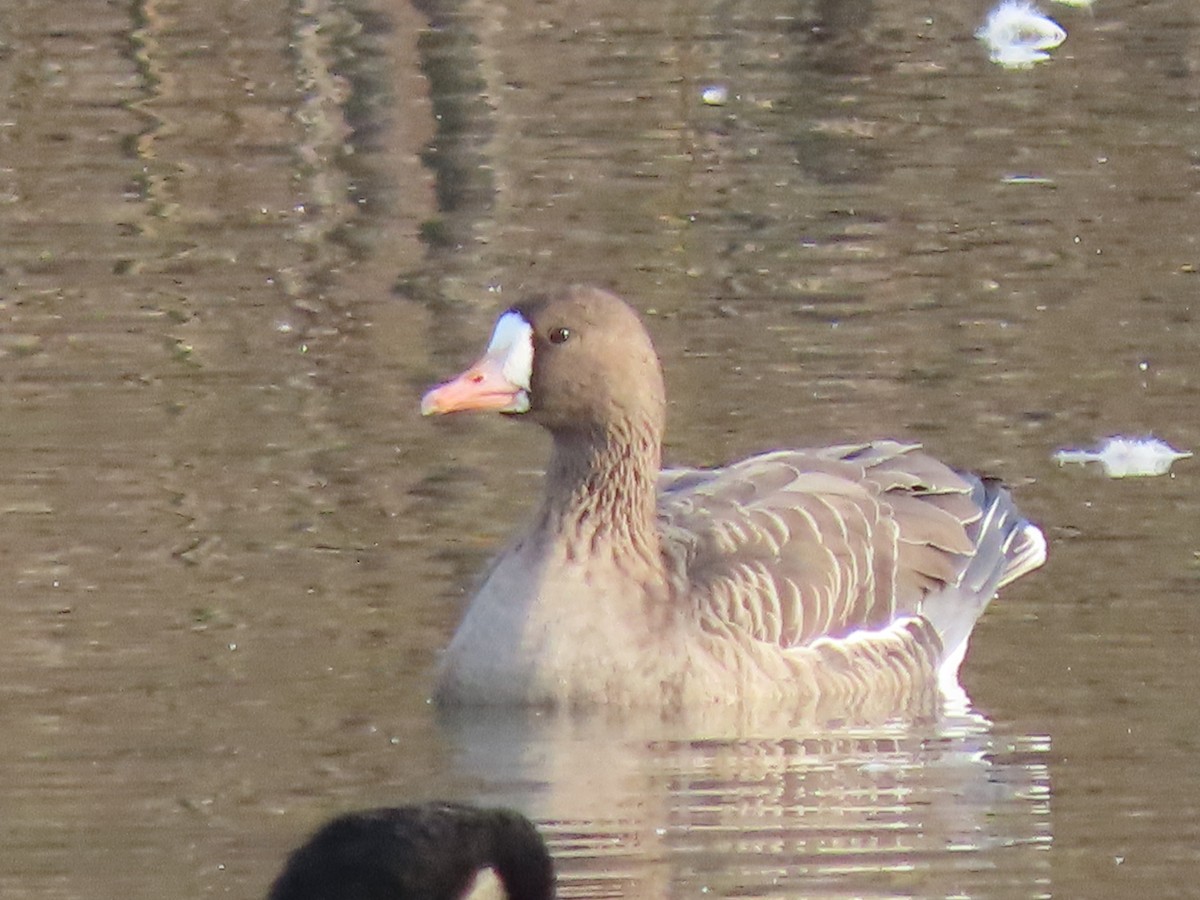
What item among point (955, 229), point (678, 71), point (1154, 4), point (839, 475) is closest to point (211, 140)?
point (678, 71)

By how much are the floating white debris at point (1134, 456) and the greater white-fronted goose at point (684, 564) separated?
3.30ft

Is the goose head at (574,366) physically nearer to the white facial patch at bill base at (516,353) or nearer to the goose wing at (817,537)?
the white facial patch at bill base at (516,353)

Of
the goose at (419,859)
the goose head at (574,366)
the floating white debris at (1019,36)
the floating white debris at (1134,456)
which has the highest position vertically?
the goose at (419,859)

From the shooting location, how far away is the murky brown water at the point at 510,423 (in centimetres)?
966

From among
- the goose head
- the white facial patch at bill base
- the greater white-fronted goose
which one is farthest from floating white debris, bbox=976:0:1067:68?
the white facial patch at bill base

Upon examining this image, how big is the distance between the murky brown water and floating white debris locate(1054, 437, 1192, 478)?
98mm

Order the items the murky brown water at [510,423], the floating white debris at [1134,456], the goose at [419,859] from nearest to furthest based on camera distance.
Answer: the goose at [419,859] < the murky brown water at [510,423] < the floating white debris at [1134,456]

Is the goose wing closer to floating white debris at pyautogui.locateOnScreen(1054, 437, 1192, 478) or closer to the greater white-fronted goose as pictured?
the greater white-fronted goose

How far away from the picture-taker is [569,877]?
8.98 meters

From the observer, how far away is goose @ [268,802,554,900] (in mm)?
5312

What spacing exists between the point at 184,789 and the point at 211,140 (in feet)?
35.6

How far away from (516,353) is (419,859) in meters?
6.08

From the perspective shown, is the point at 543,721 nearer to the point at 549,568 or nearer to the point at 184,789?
the point at 549,568

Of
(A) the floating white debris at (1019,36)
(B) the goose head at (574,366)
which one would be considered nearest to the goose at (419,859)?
(B) the goose head at (574,366)
